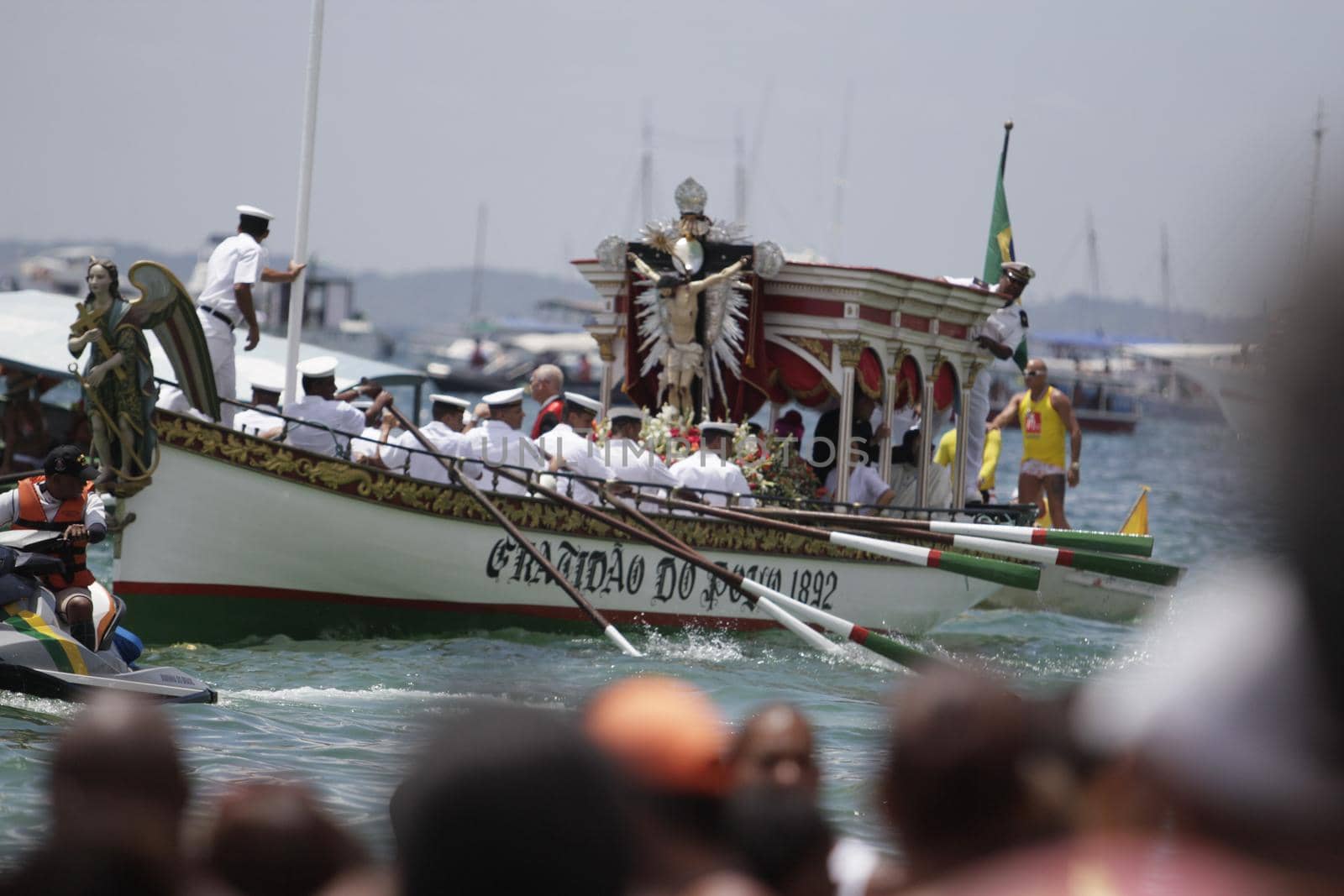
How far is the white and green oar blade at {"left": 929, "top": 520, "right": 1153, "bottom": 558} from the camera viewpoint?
39.2 feet

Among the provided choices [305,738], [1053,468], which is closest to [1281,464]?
[305,738]

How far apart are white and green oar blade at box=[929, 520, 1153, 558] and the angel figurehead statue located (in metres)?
5.57

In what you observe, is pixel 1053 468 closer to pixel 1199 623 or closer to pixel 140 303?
pixel 140 303

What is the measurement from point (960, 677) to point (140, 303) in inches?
370

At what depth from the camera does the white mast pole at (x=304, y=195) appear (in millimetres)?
12141

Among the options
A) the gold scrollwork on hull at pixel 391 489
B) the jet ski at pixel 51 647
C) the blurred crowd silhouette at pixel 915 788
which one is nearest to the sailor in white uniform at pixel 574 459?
the gold scrollwork on hull at pixel 391 489

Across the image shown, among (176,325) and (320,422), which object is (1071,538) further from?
(176,325)

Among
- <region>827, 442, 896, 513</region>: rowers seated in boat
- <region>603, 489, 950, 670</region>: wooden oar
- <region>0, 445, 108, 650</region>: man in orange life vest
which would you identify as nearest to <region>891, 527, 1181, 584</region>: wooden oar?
<region>603, 489, 950, 670</region>: wooden oar

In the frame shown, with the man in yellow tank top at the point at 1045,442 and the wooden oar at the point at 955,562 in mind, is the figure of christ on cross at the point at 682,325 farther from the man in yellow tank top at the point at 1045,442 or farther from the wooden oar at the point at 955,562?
the man in yellow tank top at the point at 1045,442

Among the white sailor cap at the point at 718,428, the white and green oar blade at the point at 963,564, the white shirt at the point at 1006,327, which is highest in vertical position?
the white shirt at the point at 1006,327

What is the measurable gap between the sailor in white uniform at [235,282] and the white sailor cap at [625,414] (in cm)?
304

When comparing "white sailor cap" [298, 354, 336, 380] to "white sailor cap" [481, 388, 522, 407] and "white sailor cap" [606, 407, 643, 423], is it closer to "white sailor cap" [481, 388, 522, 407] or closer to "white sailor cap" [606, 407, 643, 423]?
"white sailor cap" [481, 388, 522, 407]

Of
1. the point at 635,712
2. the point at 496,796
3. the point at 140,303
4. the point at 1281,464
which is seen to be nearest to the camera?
the point at 1281,464

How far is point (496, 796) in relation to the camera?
1.79 meters
